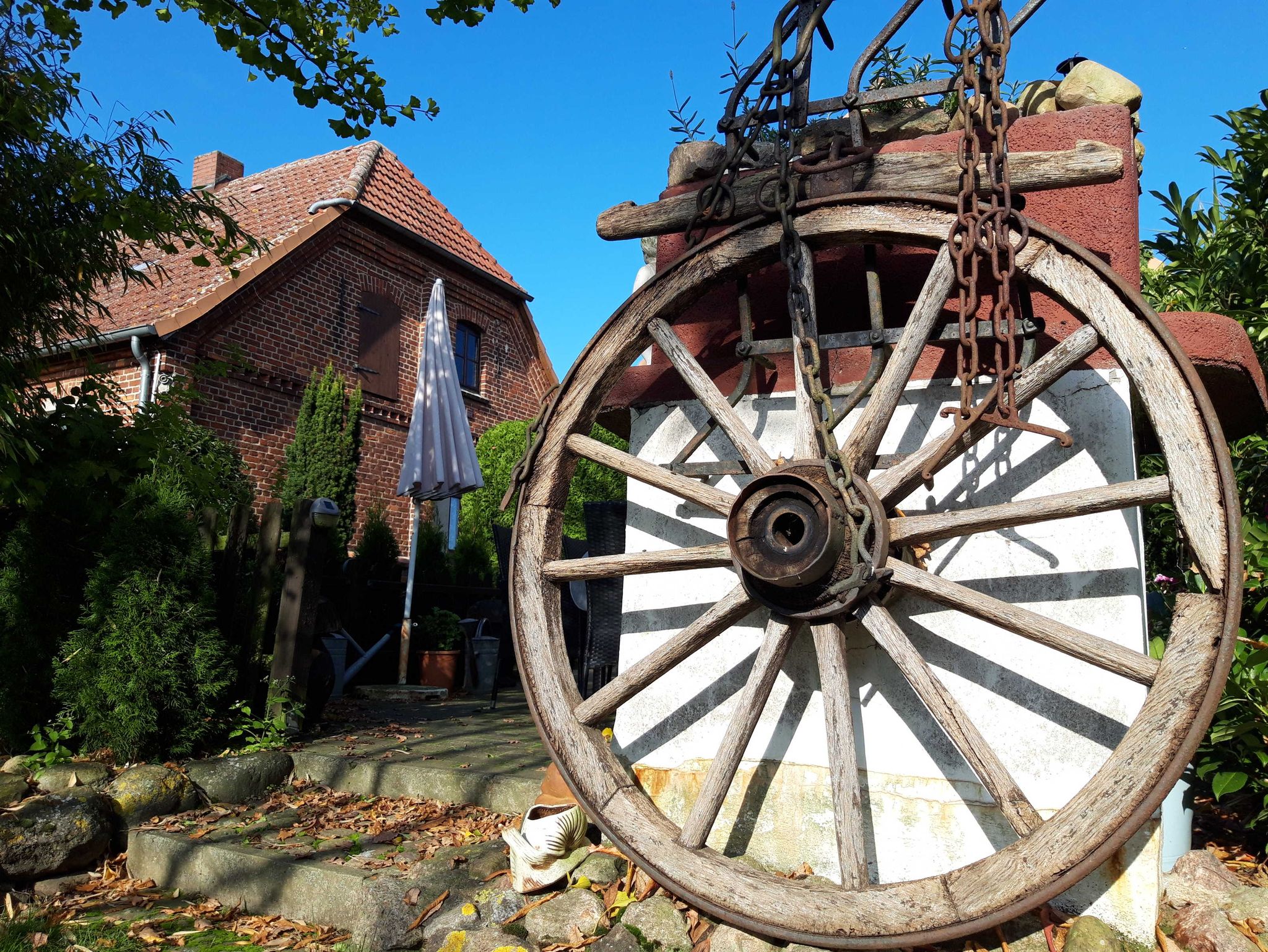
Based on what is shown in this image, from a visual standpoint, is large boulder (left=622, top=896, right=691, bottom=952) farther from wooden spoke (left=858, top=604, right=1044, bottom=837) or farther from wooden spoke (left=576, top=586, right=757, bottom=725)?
wooden spoke (left=858, top=604, right=1044, bottom=837)

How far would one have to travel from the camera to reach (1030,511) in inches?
91.6

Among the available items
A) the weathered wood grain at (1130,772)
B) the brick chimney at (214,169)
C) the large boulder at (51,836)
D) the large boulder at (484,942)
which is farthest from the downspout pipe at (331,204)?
the weathered wood grain at (1130,772)

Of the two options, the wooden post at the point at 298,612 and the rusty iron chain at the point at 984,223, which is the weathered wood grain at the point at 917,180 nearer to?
the rusty iron chain at the point at 984,223

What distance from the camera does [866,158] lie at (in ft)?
8.99

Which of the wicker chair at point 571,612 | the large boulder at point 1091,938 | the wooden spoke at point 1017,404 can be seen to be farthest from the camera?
the wicker chair at point 571,612

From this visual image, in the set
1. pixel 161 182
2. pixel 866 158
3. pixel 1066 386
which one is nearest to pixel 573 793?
pixel 1066 386

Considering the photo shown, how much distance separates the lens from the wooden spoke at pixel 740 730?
2555 mm

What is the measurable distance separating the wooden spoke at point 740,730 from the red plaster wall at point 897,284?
0.96 metres

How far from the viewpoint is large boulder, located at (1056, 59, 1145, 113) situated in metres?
2.94

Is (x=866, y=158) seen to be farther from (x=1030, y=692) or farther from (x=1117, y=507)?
(x=1030, y=692)

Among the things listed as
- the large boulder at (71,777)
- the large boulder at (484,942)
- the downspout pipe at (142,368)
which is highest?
the downspout pipe at (142,368)

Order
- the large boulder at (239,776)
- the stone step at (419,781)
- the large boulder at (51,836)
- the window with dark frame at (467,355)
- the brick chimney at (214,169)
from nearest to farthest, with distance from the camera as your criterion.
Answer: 1. the large boulder at (51,836)
2. the stone step at (419,781)
3. the large boulder at (239,776)
4. the window with dark frame at (467,355)
5. the brick chimney at (214,169)

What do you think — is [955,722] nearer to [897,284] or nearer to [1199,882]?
[1199,882]

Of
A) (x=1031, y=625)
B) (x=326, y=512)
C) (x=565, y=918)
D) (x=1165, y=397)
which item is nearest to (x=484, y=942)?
(x=565, y=918)
